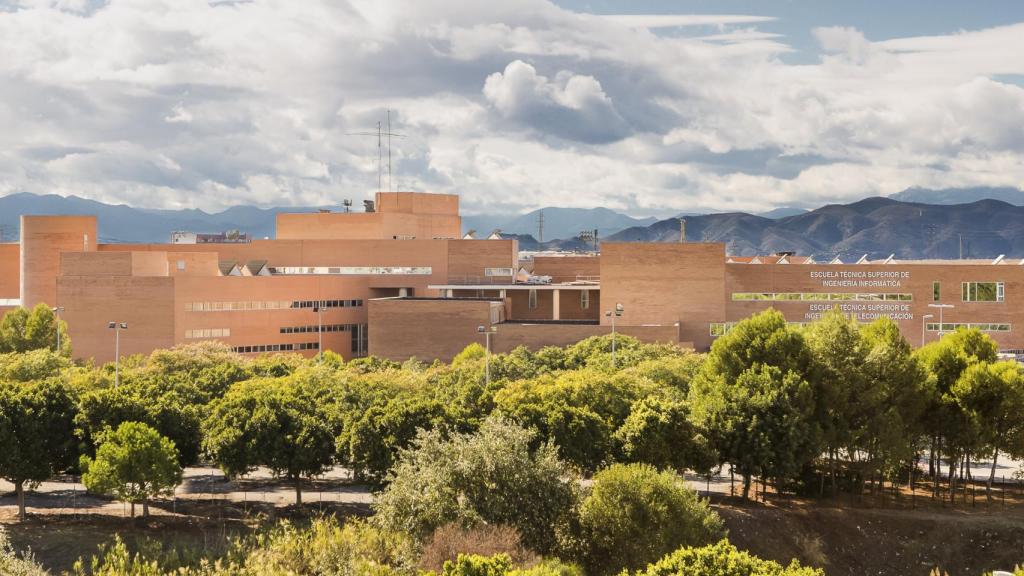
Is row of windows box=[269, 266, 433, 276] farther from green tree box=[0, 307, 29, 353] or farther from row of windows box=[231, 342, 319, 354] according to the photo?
green tree box=[0, 307, 29, 353]

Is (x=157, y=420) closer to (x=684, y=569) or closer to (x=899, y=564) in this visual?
(x=684, y=569)

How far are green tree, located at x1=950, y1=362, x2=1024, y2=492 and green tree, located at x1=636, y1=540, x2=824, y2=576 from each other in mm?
29130

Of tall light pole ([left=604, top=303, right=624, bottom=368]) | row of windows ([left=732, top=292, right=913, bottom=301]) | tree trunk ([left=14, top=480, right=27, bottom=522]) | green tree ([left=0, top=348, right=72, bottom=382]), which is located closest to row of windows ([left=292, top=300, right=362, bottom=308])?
tall light pole ([left=604, top=303, right=624, bottom=368])

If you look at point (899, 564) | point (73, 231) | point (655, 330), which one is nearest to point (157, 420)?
point (899, 564)

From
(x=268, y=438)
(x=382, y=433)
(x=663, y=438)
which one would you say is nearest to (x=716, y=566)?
(x=663, y=438)

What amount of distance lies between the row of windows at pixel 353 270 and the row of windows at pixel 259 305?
5.01 metres

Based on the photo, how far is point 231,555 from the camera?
38188 mm

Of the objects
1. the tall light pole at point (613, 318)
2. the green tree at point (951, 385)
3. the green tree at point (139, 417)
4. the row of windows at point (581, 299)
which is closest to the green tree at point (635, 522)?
the green tree at point (951, 385)

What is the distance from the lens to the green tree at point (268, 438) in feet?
152

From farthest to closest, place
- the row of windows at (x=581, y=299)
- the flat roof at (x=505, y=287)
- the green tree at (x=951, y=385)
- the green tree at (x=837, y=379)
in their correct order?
the row of windows at (x=581, y=299) → the flat roof at (x=505, y=287) → the green tree at (x=951, y=385) → the green tree at (x=837, y=379)

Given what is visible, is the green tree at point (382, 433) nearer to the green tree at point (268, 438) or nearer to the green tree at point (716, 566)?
the green tree at point (268, 438)

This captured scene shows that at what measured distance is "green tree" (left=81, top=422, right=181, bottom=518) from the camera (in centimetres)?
4338

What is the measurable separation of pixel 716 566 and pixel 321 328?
8090 centimetres

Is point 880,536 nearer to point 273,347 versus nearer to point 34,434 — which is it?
point 34,434
